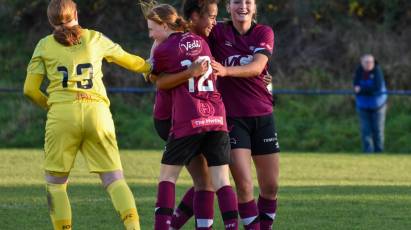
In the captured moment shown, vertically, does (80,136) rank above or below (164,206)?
above

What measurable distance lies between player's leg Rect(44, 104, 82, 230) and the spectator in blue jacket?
11.7 metres

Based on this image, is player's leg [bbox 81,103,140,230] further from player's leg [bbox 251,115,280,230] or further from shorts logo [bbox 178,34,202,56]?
player's leg [bbox 251,115,280,230]

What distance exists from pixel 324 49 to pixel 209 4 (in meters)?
16.2

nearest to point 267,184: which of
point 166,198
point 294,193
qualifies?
point 166,198

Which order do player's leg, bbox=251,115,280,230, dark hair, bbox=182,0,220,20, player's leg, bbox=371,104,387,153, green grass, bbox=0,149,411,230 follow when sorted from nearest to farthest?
dark hair, bbox=182,0,220,20, player's leg, bbox=251,115,280,230, green grass, bbox=0,149,411,230, player's leg, bbox=371,104,387,153

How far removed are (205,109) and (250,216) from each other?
850mm

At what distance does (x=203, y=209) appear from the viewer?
6.80m

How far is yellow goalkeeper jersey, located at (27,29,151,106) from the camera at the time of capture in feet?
22.1

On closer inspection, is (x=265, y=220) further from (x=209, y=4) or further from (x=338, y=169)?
(x=338, y=169)

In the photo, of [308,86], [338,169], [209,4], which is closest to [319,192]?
[338,169]

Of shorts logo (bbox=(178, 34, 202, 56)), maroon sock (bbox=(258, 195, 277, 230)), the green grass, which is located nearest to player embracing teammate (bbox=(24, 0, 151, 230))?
shorts logo (bbox=(178, 34, 202, 56))

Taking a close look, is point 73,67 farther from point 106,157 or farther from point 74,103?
point 106,157

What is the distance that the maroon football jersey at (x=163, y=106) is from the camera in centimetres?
693

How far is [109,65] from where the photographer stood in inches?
888
